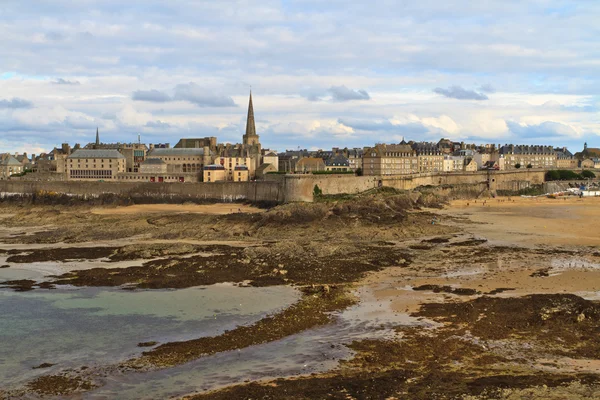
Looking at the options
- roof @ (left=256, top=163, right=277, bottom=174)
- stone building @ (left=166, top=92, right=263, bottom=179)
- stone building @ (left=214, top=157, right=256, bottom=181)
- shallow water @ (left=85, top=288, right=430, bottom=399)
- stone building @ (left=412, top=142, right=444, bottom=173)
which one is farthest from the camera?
stone building @ (left=412, top=142, right=444, bottom=173)

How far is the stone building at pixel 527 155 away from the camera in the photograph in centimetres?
9738

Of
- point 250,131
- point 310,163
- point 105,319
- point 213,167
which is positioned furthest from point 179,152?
point 105,319

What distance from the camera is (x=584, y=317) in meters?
16.2

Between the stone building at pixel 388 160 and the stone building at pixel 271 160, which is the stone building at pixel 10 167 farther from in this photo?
the stone building at pixel 388 160

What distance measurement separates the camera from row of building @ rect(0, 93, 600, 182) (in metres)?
67.2

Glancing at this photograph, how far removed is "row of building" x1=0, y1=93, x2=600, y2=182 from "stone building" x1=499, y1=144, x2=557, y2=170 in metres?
8.05

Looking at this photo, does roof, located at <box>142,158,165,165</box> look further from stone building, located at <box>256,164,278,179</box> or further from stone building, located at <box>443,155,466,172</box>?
stone building, located at <box>443,155,466,172</box>

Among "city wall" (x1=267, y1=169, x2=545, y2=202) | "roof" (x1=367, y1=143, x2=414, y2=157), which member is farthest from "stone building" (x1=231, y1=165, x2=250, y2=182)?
"roof" (x1=367, y1=143, x2=414, y2=157)

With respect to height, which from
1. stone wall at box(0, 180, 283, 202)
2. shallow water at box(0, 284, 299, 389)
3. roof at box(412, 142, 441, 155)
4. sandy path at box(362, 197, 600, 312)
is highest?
roof at box(412, 142, 441, 155)

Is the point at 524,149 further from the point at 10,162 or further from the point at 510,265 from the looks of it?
the point at 510,265

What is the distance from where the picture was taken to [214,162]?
69.2 m

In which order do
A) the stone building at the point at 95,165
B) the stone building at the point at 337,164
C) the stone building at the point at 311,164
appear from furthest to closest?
the stone building at the point at 337,164 < the stone building at the point at 311,164 < the stone building at the point at 95,165

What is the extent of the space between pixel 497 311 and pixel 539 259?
393 inches

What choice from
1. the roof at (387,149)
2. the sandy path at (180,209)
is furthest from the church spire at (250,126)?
the sandy path at (180,209)
